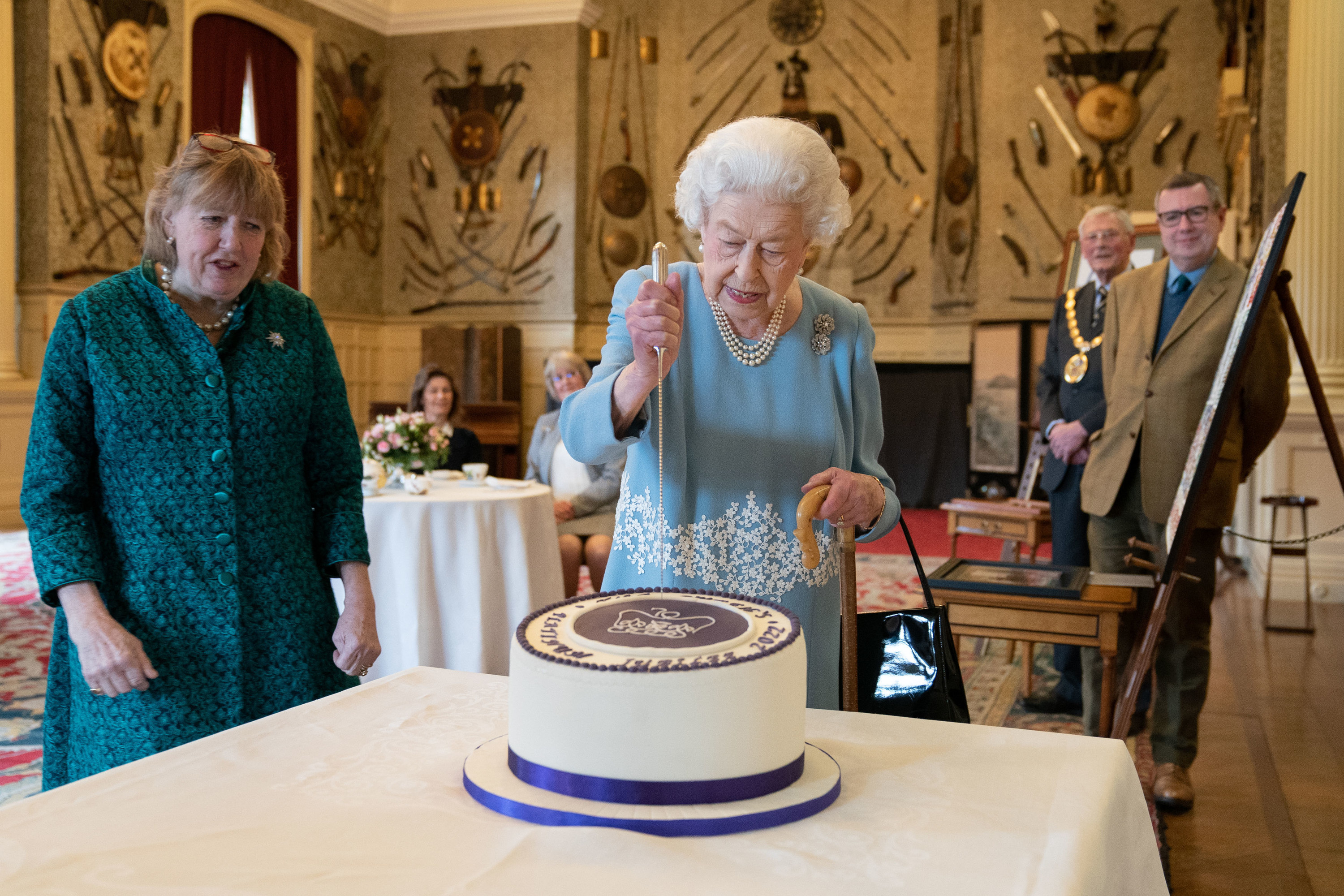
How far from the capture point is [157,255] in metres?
1.71

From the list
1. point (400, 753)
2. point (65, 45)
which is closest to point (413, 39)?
point (65, 45)

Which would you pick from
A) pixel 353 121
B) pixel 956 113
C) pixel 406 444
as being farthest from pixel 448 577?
pixel 956 113

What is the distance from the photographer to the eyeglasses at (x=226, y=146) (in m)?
1.67

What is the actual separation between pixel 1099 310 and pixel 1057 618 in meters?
1.59

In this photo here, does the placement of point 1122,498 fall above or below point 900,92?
below

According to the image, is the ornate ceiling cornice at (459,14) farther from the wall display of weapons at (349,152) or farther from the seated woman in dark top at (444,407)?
the seated woman in dark top at (444,407)

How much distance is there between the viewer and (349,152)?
11.8 metres

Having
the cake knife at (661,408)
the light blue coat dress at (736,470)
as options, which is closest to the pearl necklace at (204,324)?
the light blue coat dress at (736,470)

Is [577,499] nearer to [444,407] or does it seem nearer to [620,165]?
[444,407]

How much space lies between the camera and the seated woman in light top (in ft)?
16.6

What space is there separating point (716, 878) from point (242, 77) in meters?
11.2

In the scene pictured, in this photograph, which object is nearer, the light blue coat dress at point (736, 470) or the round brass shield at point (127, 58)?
the light blue coat dress at point (736, 470)

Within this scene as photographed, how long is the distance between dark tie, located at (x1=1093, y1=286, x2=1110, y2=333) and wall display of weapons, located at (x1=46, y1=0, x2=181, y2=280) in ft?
24.6

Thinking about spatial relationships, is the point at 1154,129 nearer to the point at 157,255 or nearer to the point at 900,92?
the point at 900,92
